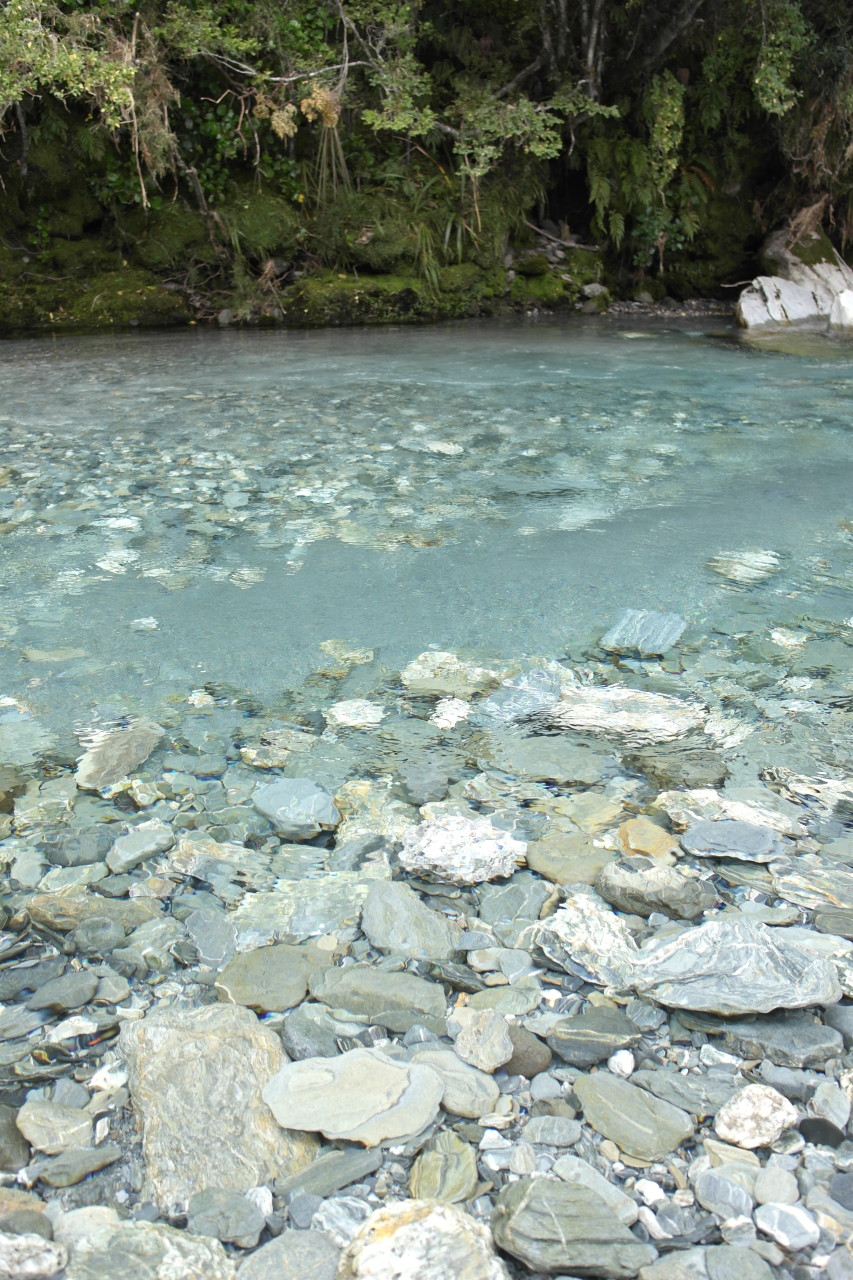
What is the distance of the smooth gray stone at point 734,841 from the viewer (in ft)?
5.62

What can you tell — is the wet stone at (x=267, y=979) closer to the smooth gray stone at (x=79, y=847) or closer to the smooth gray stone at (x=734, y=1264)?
the smooth gray stone at (x=79, y=847)

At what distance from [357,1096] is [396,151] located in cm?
1002

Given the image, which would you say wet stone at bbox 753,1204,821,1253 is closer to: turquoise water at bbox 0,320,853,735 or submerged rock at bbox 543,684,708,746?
submerged rock at bbox 543,684,708,746

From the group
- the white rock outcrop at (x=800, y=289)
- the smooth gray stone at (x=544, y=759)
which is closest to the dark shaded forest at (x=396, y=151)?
the white rock outcrop at (x=800, y=289)

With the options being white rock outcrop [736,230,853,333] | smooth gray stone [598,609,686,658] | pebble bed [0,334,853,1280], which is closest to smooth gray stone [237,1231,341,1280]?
pebble bed [0,334,853,1280]

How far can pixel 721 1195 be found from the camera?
1090mm

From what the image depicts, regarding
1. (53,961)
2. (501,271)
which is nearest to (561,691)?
(53,961)

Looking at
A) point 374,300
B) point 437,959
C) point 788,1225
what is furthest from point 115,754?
point 374,300

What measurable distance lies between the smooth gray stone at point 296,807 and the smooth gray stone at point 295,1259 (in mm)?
803

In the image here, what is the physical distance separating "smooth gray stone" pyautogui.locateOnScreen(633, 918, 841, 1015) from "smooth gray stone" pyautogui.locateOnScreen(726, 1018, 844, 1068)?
22 millimetres

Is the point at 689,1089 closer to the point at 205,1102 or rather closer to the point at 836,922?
the point at 836,922

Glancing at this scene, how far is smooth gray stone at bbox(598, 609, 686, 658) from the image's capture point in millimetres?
2516

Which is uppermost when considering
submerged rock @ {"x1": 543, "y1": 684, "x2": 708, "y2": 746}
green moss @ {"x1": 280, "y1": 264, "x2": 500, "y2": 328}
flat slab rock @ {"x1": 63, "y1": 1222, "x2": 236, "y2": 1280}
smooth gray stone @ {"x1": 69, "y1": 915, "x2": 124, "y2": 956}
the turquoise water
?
green moss @ {"x1": 280, "y1": 264, "x2": 500, "y2": 328}

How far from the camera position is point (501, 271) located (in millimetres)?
9664
